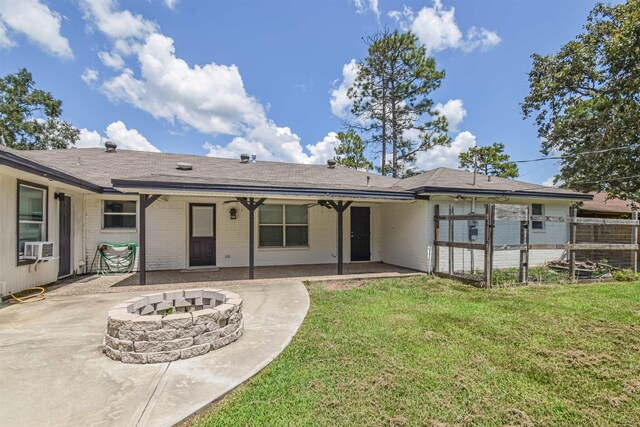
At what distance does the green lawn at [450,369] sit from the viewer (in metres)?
2.38

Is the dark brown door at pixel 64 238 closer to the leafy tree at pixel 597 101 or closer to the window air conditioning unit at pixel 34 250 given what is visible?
the window air conditioning unit at pixel 34 250

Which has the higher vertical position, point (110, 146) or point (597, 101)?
point (597, 101)

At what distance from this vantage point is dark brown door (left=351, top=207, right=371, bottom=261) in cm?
1120

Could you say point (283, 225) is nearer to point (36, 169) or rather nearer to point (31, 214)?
point (31, 214)

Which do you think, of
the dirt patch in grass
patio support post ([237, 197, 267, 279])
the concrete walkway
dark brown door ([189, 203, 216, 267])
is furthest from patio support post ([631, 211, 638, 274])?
dark brown door ([189, 203, 216, 267])

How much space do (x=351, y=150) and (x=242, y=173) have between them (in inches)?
497

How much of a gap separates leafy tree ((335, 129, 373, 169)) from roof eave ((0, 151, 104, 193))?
16735mm

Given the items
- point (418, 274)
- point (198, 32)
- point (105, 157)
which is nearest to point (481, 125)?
point (418, 274)

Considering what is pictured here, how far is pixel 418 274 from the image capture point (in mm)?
8742

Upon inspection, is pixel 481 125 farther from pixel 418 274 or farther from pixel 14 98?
pixel 14 98

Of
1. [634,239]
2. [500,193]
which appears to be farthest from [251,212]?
[634,239]

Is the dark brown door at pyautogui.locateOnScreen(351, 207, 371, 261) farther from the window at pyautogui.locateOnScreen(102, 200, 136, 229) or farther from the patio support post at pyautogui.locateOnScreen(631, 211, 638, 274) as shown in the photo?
the patio support post at pyautogui.locateOnScreen(631, 211, 638, 274)

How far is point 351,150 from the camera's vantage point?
22125 mm

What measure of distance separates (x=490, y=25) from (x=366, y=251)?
36.2 feet
